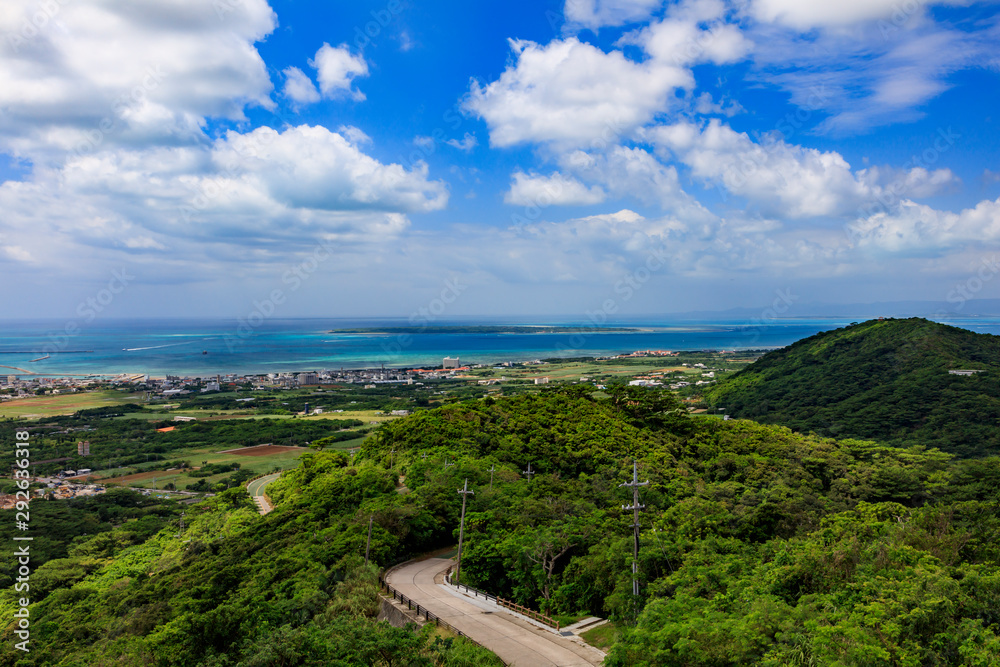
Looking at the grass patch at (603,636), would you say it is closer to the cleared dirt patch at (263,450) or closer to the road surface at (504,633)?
the road surface at (504,633)

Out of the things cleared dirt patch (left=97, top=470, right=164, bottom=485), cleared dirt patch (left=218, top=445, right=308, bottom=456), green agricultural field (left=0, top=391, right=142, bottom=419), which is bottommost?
cleared dirt patch (left=218, top=445, right=308, bottom=456)

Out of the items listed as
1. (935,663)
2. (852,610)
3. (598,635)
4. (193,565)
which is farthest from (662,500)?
(193,565)

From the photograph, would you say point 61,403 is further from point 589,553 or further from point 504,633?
point 504,633

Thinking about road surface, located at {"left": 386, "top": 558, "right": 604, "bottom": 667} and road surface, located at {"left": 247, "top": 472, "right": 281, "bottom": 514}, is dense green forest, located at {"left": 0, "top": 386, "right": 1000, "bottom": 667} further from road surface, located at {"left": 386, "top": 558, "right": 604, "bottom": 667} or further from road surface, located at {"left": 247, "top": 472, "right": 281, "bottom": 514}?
road surface, located at {"left": 386, "top": 558, "right": 604, "bottom": 667}

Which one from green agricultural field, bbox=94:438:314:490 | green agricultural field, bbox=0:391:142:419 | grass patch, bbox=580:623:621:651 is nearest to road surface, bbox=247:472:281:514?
green agricultural field, bbox=94:438:314:490

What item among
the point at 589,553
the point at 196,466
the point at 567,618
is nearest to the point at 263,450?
the point at 196,466
